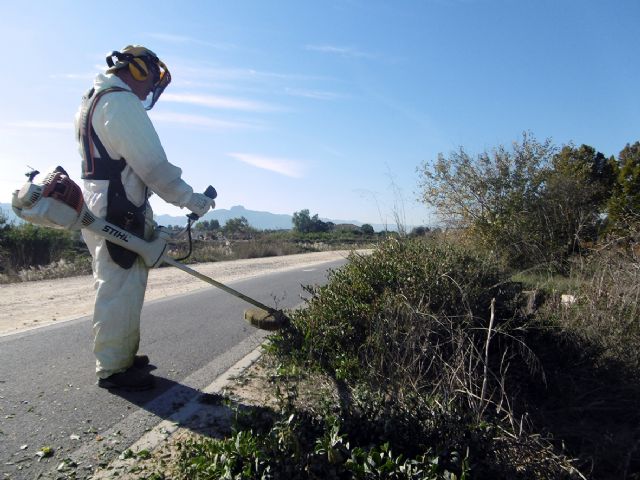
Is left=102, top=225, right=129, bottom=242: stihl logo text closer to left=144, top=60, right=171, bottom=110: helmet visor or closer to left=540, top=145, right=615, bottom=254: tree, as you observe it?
left=144, top=60, right=171, bottom=110: helmet visor

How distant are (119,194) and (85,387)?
1505 mm

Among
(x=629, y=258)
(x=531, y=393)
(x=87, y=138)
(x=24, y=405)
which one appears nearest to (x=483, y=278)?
(x=531, y=393)

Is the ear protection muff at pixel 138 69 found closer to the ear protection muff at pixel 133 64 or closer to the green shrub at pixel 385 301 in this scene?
the ear protection muff at pixel 133 64

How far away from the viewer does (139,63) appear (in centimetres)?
405

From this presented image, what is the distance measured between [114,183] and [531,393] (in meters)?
3.52

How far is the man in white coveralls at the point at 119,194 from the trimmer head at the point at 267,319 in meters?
0.90

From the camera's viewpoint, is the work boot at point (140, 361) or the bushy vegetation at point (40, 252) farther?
the bushy vegetation at point (40, 252)

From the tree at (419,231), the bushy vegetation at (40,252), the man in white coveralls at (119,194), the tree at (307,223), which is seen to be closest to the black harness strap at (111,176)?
the man in white coveralls at (119,194)

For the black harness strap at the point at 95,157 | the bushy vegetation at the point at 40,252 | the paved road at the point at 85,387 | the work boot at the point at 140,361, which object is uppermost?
the black harness strap at the point at 95,157

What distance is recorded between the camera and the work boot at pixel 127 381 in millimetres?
3863

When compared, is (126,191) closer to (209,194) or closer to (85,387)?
(209,194)

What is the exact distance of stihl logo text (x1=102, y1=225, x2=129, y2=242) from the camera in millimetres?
3631

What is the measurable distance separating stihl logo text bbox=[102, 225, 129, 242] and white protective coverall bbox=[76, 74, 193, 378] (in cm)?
15

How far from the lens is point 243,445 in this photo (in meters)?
2.51
